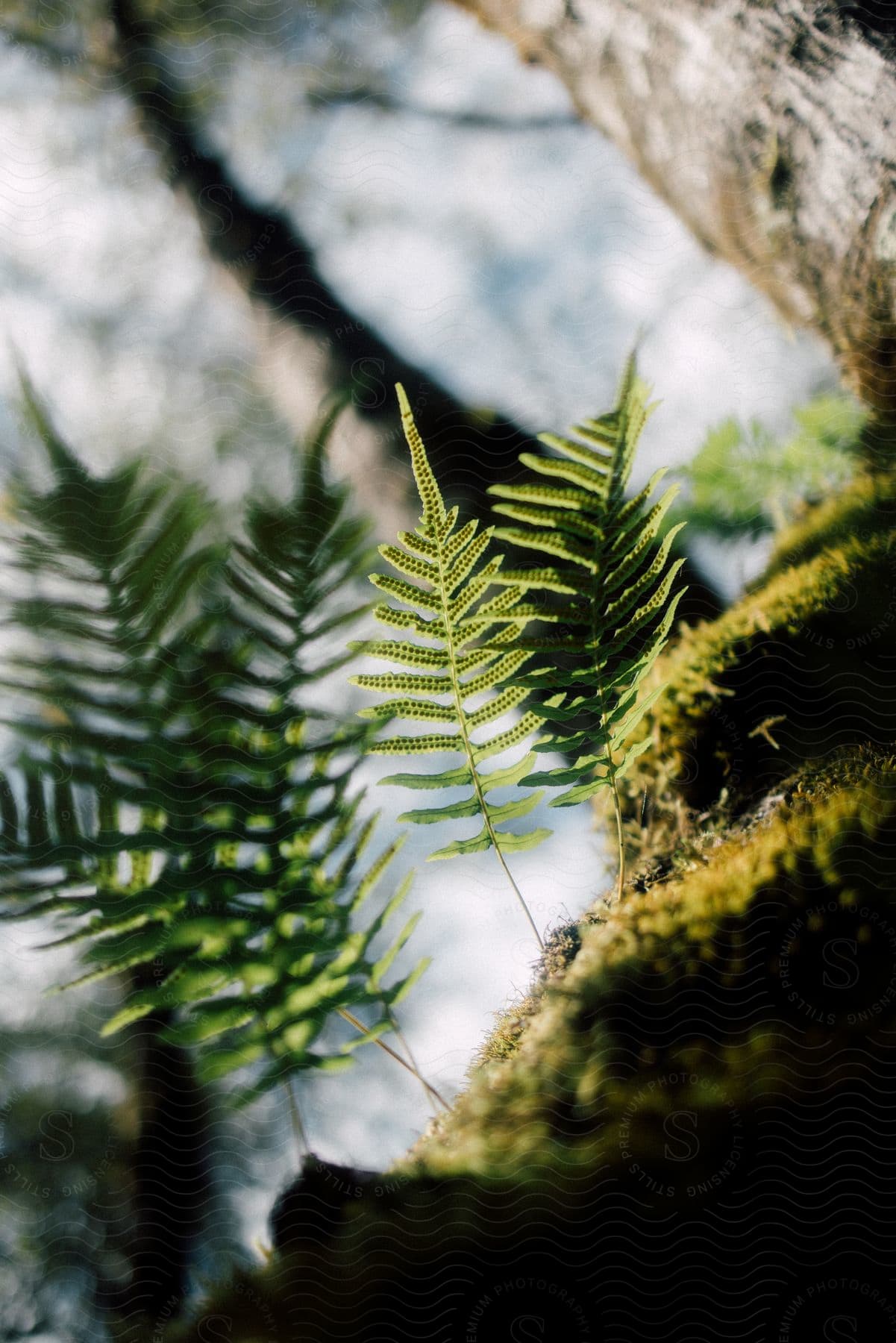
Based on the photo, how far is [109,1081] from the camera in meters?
1.17

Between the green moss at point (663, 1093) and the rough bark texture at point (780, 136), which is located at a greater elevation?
the rough bark texture at point (780, 136)

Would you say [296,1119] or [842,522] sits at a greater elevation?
[842,522]

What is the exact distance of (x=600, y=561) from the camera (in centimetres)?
66

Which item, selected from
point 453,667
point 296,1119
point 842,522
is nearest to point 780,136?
point 842,522

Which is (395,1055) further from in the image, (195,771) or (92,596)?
(92,596)

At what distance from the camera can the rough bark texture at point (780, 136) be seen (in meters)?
0.78

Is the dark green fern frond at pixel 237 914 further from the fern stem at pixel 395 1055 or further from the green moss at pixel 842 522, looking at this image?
the green moss at pixel 842 522

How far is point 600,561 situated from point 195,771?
595 mm

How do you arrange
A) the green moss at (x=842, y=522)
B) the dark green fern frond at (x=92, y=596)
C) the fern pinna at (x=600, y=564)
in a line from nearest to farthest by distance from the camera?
1. the fern pinna at (x=600, y=564)
2. the green moss at (x=842, y=522)
3. the dark green fern frond at (x=92, y=596)

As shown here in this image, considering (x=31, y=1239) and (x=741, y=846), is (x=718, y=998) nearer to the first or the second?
(x=741, y=846)

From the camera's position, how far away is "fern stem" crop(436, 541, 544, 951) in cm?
68

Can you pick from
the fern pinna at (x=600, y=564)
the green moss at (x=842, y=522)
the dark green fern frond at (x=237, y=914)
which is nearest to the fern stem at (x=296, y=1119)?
the dark green fern frond at (x=237, y=914)

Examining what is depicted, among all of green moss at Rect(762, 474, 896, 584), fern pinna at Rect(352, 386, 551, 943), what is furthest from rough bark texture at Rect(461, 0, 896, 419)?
fern pinna at Rect(352, 386, 551, 943)

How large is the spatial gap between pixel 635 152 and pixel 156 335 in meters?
0.92
